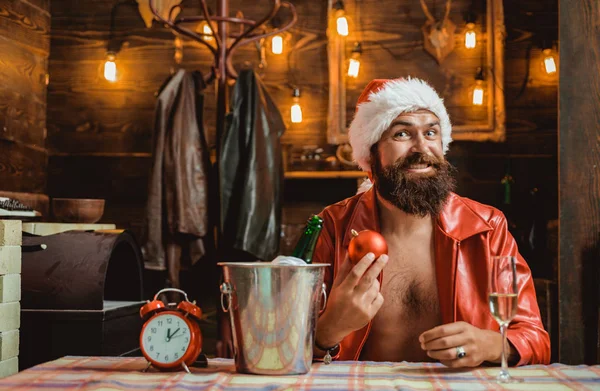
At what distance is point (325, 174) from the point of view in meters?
4.78

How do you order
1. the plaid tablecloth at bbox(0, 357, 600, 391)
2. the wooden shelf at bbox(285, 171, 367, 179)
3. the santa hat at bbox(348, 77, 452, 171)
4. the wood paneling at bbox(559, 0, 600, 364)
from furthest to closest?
the wooden shelf at bbox(285, 171, 367, 179)
the wood paneling at bbox(559, 0, 600, 364)
the santa hat at bbox(348, 77, 452, 171)
the plaid tablecloth at bbox(0, 357, 600, 391)

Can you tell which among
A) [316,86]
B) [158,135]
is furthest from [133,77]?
[316,86]

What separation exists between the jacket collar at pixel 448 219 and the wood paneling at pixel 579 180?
736mm

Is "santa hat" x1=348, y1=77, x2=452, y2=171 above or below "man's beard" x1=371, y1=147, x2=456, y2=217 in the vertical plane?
above

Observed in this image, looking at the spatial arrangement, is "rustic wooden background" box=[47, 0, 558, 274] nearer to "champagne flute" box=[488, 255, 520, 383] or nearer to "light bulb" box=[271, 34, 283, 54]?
"light bulb" box=[271, 34, 283, 54]

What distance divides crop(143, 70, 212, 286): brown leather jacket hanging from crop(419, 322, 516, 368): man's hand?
105 inches

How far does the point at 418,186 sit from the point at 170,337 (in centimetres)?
113

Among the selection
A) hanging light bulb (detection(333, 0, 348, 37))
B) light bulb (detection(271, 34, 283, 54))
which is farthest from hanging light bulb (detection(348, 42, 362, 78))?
light bulb (detection(271, 34, 283, 54))

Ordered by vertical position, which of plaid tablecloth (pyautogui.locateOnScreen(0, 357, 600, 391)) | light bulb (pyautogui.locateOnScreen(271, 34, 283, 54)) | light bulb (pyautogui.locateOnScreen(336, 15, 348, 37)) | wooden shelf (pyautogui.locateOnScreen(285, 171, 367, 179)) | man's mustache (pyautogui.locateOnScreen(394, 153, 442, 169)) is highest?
light bulb (pyautogui.locateOnScreen(336, 15, 348, 37))

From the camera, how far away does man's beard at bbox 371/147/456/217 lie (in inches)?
93.2

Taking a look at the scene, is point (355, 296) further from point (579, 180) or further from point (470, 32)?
point (470, 32)

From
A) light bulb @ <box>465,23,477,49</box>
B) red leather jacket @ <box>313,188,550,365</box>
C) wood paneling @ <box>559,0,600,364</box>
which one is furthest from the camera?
light bulb @ <box>465,23,477,49</box>

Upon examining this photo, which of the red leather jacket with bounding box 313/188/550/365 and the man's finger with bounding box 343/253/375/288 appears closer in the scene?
the man's finger with bounding box 343/253/375/288

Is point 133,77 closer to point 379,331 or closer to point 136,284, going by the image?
point 136,284
